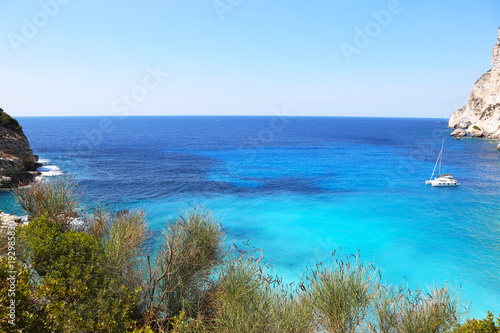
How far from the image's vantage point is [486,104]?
109m

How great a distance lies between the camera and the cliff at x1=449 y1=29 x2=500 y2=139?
9983 cm

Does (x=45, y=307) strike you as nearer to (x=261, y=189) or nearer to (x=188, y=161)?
(x=261, y=189)

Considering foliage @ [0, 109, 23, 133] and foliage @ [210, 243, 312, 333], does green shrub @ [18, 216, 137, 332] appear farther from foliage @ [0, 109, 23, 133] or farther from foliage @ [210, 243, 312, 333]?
foliage @ [0, 109, 23, 133]

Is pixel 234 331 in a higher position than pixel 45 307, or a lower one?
lower

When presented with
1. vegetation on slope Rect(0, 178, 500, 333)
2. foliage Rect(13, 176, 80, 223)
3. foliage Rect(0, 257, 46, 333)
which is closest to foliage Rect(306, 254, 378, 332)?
vegetation on slope Rect(0, 178, 500, 333)

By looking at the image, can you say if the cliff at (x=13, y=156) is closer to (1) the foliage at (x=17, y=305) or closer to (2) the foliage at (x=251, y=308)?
(1) the foliage at (x=17, y=305)

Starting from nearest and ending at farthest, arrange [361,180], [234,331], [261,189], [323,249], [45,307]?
1. [45,307]
2. [234,331]
3. [323,249]
4. [261,189]
5. [361,180]

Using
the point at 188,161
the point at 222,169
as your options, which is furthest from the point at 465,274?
the point at 188,161

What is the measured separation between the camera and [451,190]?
1906 inches

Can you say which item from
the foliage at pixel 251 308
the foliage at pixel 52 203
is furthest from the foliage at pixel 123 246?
the foliage at pixel 251 308

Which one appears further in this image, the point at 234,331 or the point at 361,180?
the point at 361,180

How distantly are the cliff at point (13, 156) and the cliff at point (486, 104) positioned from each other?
138 m

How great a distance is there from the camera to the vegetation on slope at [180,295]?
27.7 feet

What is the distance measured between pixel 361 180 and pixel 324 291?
47.8 m
